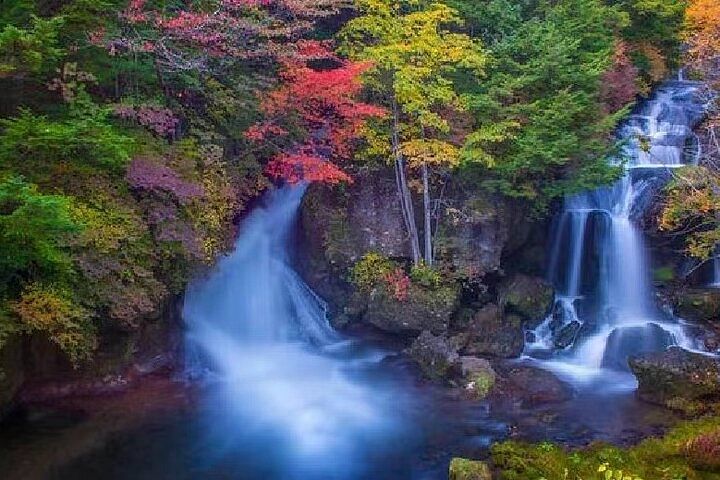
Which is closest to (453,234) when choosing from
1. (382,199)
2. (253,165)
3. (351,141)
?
(382,199)

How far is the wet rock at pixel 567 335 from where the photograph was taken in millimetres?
15469

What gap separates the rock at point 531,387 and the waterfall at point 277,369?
2232mm

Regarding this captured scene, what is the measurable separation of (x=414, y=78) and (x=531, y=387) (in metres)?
7.18

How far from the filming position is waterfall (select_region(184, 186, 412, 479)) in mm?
11031

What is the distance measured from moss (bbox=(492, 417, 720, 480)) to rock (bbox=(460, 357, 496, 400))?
374cm

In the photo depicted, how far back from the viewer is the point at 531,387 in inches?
514

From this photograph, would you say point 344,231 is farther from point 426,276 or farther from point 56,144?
point 56,144

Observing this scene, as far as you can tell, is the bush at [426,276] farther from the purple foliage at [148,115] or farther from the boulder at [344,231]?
the purple foliage at [148,115]

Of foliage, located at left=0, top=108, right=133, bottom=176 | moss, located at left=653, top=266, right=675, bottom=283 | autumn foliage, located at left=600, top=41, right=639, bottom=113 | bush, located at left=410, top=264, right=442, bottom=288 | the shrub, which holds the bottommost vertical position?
the shrub

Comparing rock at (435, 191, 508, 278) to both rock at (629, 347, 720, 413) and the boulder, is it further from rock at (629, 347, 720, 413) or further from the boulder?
rock at (629, 347, 720, 413)

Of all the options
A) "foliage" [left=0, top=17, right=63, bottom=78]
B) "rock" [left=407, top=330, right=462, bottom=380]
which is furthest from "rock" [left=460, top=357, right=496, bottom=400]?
"foliage" [left=0, top=17, right=63, bottom=78]

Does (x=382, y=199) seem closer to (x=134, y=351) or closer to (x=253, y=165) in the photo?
(x=253, y=165)

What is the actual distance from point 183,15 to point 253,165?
12.3 feet

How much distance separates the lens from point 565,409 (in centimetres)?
1230
